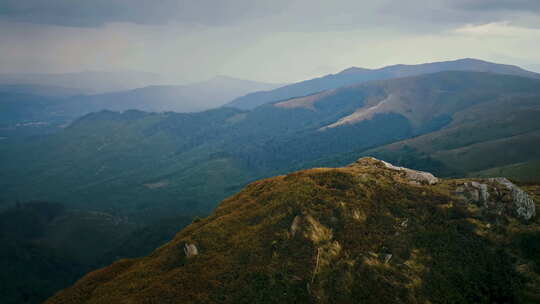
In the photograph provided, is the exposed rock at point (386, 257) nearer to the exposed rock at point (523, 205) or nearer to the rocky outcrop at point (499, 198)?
the rocky outcrop at point (499, 198)

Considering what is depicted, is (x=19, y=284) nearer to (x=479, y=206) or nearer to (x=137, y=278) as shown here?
(x=137, y=278)

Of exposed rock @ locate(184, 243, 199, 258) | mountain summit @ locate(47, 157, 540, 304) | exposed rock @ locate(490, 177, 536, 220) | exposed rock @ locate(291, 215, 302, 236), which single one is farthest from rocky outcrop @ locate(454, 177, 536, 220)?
exposed rock @ locate(184, 243, 199, 258)

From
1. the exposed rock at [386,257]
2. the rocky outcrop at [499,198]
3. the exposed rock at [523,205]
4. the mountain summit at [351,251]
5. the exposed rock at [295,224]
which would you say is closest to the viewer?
the mountain summit at [351,251]

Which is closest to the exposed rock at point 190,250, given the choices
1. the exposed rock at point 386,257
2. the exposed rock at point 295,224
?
the exposed rock at point 295,224

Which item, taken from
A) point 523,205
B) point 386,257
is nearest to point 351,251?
point 386,257

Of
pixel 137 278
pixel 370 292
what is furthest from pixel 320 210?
pixel 137 278

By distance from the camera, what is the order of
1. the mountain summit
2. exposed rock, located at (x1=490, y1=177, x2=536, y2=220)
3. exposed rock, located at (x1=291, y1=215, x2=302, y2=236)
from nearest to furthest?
the mountain summit
exposed rock, located at (x1=291, y1=215, x2=302, y2=236)
exposed rock, located at (x1=490, y1=177, x2=536, y2=220)

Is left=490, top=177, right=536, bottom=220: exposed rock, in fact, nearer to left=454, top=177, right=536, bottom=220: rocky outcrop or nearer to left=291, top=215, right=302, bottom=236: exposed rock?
left=454, top=177, right=536, bottom=220: rocky outcrop

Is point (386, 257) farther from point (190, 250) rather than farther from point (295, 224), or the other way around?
point (190, 250)
